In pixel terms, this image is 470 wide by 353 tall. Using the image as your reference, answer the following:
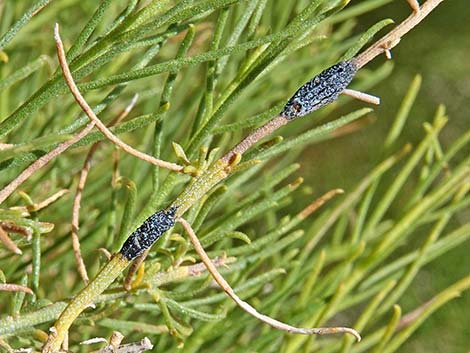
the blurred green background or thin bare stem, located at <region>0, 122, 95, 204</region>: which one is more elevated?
thin bare stem, located at <region>0, 122, 95, 204</region>

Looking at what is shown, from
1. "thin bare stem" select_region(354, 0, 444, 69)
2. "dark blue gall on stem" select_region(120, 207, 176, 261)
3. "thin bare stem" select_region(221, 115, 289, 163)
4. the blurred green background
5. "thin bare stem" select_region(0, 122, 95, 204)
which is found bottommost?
the blurred green background

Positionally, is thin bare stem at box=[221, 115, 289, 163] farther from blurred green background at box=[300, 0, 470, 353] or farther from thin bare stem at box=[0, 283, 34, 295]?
blurred green background at box=[300, 0, 470, 353]

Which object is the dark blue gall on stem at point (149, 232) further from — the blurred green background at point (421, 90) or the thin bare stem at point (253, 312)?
the blurred green background at point (421, 90)

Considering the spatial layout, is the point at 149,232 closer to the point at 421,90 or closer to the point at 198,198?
the point at 198,198

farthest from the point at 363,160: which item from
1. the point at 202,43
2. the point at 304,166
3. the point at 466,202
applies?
the point at 466,202

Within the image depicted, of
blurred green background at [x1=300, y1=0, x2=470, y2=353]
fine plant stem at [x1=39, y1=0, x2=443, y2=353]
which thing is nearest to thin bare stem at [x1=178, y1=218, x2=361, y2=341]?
fine plant stem at [x1=39, y1=0, x2=443, y2=353]

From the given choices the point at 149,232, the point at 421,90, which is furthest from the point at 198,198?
→ the point at 421,90
